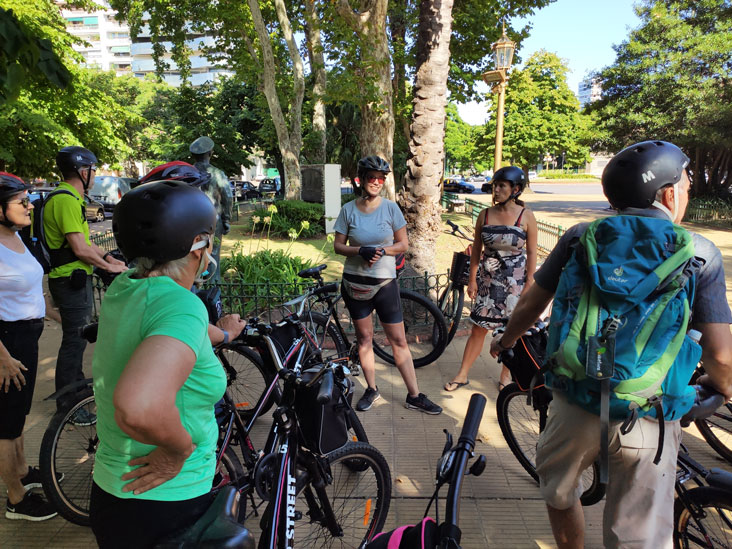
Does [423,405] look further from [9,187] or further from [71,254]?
[9,187]

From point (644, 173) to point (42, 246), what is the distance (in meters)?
3.81

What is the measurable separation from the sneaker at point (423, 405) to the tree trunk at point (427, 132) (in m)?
2.71

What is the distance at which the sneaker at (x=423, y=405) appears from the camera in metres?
4.03

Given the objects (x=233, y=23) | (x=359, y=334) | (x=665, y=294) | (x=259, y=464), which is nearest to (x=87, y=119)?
(x=233, y=23)

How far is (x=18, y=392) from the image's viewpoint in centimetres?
271

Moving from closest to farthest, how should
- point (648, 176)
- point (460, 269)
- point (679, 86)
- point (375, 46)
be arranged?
point (648, 176) → point (460, 269) → point (375, 46) → point (679, 86)

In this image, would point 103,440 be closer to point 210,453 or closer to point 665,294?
point 210,453

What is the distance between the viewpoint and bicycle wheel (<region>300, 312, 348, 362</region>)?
13.3ft

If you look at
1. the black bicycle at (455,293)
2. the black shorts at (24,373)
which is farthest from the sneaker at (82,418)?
the black bicycle at (455,293)

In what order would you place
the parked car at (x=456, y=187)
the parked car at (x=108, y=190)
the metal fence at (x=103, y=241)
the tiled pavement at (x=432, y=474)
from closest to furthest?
the tiled pavement at (x=432, y=474) → the metal fence at (x=103, y=241) → the parked car at (x=108, y=190) → the parked car at (x=456, y=187)

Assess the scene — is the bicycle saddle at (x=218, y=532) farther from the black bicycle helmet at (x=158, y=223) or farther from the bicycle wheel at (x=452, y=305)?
the bicycle wheel at (x=452, y=305)

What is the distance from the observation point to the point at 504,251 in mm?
4082

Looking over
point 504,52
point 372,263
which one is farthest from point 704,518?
point 504,52

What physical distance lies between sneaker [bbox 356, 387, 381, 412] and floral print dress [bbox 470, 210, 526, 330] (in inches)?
41.4
